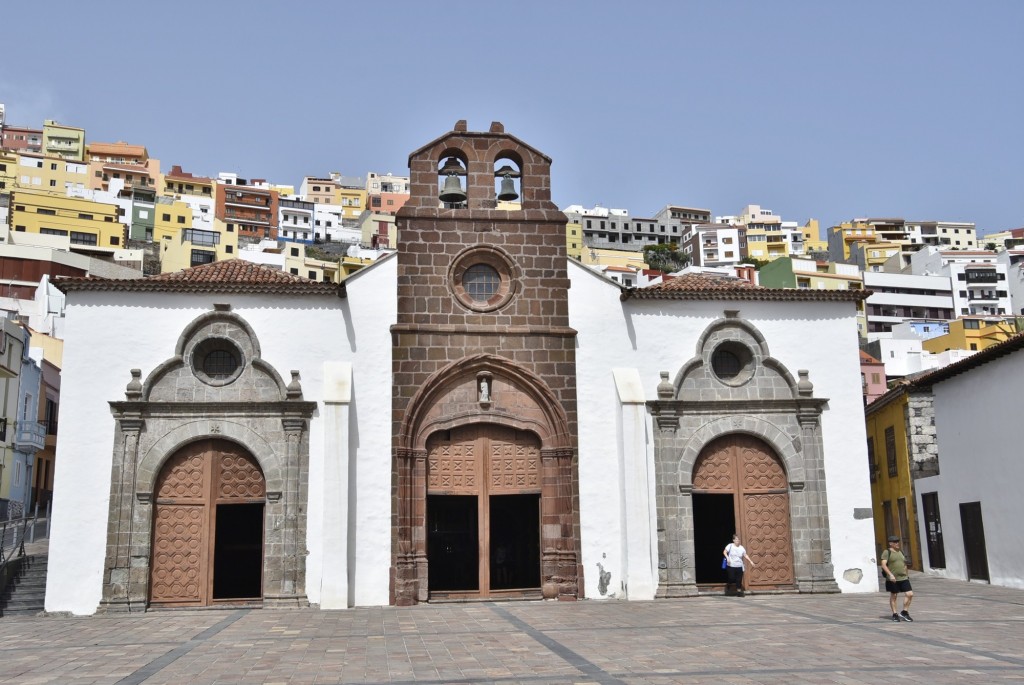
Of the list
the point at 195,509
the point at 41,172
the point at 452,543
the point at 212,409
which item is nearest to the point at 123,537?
the point at 195,509

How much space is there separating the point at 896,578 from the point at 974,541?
30.5ft

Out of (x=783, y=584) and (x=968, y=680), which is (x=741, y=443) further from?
(x=968, y=680)

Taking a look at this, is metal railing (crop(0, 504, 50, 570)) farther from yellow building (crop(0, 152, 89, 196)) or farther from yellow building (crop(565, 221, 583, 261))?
yellow building (crop(565, 221, 583, 261))

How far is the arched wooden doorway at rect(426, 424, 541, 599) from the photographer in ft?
64.2

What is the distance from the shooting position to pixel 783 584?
65.3ft

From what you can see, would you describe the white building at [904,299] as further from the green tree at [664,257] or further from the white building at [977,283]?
the green tree at [664,257]

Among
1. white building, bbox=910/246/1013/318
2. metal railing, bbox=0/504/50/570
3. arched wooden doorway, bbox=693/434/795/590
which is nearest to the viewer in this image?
arched wooden doorway, bbox=693/434/795/590

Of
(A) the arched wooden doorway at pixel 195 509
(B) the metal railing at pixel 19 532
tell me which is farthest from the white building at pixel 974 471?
(B) the metal railing at pixel 19 532

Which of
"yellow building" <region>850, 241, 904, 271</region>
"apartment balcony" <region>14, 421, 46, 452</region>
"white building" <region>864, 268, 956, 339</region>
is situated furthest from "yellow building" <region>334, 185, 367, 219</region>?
"apartment balcony" <region>14, 421, 46, 452</region>

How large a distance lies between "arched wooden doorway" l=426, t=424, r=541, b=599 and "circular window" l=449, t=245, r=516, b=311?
2546 mm

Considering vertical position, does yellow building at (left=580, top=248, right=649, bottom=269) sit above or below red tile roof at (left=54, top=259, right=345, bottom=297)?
above

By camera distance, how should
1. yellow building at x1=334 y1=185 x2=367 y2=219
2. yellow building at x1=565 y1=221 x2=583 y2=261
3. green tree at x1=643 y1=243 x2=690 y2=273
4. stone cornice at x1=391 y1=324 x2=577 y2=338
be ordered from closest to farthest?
stone cornice at x1=391 y1=324 x2=577 y2=338 < yellow building at x1=565 y1=221 x2=583 y2=261 < green tree at x1=643 y1=243 x2=690 y2=273 < yellow building at x1=334 y1=185 x2=367 y2=219

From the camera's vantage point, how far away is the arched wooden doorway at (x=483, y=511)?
19578 mm

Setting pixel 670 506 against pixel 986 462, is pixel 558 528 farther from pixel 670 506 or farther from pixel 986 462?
pixel 986 462
